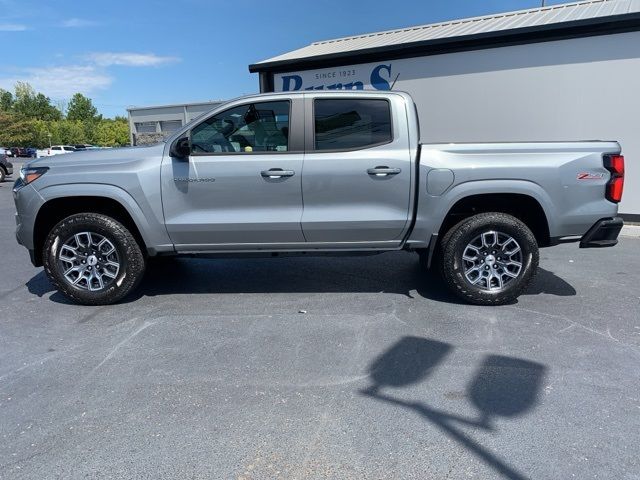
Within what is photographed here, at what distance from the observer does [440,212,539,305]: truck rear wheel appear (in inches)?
179

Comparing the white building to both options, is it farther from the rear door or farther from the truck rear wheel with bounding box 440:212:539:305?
the rear door

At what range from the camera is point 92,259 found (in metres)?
4.66

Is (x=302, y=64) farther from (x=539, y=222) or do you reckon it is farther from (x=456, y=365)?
(x=456, y=365)

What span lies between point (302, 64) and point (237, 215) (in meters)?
8.75

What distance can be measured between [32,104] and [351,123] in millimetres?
88725

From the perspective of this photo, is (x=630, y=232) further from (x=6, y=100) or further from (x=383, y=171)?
(x=6, y=100)

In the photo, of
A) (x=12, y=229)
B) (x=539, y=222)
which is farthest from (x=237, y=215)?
(x=12, y=229)

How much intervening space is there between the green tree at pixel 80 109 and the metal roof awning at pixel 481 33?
8524 cm

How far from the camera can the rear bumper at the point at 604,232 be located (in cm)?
444

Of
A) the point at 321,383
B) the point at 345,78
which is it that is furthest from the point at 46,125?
the point at 321,383

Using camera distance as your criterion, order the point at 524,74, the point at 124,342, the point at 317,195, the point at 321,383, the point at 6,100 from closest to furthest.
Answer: the point at 321,383 < the point at 124,342 < the point at 317,195 < the point at 524,74 < the point at 6,100

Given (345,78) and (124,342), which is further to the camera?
(345,78)

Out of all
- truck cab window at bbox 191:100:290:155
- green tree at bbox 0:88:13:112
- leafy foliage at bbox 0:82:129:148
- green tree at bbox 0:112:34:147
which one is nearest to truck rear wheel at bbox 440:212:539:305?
truck cab window at bbox 191:100:290:155

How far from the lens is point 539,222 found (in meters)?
4.73
